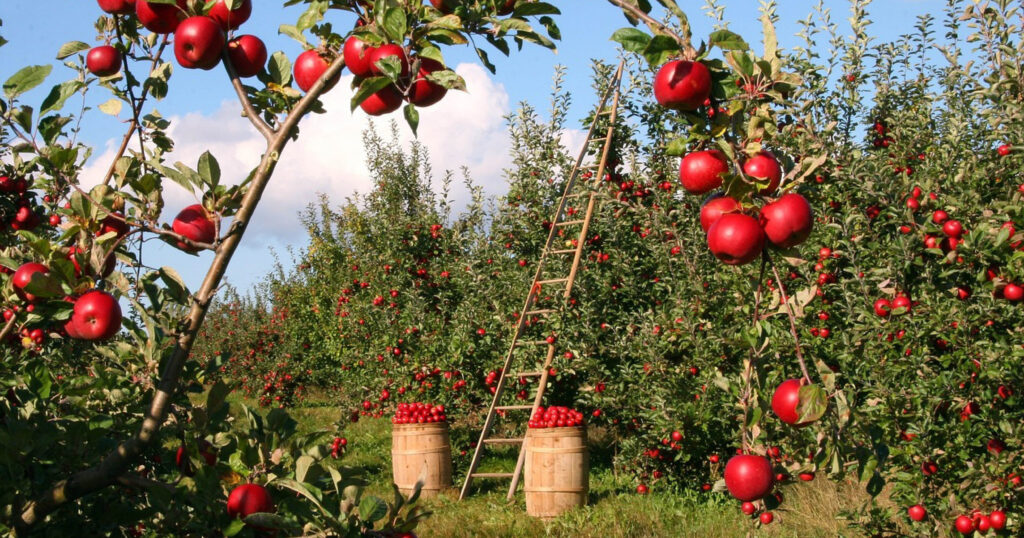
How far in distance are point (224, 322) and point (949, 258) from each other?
1615 cm

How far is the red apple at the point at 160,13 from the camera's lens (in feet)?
3.95

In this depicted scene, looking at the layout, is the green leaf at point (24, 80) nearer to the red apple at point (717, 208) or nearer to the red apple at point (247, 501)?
the red apple at point (247, 501)

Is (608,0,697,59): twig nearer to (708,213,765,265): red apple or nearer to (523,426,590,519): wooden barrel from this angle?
(708,213,765,265): red apple

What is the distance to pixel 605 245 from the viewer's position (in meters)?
6.88

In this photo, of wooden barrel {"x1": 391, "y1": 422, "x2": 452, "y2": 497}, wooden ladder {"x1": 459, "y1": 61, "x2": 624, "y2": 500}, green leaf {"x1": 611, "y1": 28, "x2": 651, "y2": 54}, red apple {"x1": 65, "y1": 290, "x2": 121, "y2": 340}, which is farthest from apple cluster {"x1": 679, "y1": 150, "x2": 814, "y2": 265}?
wooden barrel {"x1": 391, "y1": 422, "x2": 452, "y2": 497}

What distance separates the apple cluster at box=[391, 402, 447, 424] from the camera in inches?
267

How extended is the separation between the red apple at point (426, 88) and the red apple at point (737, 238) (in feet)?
1.48

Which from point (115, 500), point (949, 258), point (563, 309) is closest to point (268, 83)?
point (115, 500)

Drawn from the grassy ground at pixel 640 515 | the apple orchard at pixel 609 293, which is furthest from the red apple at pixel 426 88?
the grassy ground at pixel 640 515

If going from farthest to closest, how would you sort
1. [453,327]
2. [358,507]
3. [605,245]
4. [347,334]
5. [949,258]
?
[347,334]
[453,327]
[605,245]
[949,258]
[358,507]

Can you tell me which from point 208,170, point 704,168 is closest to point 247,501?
point 208,170

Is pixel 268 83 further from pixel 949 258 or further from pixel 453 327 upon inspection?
pixel 453 327

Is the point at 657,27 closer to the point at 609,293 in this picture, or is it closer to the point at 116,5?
the point at 116,5

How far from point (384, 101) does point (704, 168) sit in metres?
0.51
